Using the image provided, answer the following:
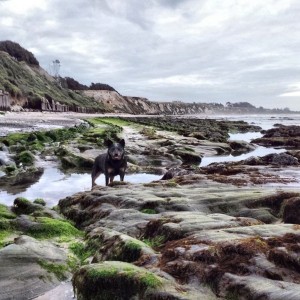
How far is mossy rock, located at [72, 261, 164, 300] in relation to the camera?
4.23 meters

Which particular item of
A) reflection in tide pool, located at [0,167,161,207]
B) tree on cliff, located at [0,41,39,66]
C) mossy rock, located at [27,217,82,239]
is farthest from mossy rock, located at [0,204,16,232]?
tree on cliff, located at [0,41,39,66]

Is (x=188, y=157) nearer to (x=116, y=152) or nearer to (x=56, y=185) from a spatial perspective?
(x=116, y=152)

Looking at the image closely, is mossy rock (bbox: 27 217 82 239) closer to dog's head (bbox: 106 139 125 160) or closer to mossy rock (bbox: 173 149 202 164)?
dog's head (bbox: 106 139 125 160)

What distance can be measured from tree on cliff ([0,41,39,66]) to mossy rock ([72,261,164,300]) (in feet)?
531

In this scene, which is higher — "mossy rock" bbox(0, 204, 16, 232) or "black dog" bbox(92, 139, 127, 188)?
"black dog" bbox(92, 139, 127, 188)

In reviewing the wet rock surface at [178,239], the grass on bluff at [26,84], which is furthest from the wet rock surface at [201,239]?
the grass on bluff at [26,84]

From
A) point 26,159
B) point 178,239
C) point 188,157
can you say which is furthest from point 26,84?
point 178,239

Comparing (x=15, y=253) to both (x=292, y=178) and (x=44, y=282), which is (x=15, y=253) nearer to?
(x=44, y=282)

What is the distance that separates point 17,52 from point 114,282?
542 ft

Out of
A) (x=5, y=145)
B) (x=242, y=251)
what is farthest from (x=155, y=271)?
(x=5, y=145)

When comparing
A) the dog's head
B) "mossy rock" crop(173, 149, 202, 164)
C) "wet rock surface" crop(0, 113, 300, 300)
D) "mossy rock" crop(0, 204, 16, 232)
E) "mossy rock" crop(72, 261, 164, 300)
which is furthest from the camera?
"mossy rock" crop(173, 149, 202, 164)

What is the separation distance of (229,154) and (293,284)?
23.2m

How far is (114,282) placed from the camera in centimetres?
435

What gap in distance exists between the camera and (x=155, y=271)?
15.5 ft
